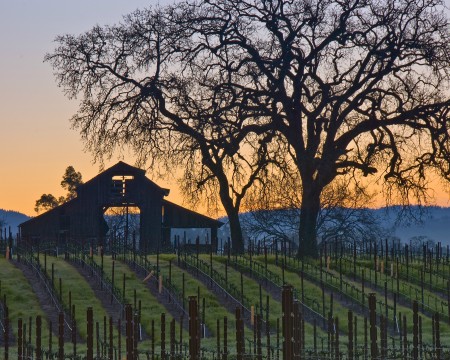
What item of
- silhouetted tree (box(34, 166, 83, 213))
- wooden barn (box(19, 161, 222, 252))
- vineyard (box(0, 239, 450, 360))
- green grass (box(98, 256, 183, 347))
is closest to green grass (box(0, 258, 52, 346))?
vineyard (box(0, 239, 450, 360))

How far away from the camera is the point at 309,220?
53.2 m

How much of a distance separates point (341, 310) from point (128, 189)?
27680 millimetres

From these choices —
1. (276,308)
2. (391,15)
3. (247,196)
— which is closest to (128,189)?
(247,196)

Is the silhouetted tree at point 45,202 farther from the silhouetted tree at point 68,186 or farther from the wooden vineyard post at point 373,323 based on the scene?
the wooden vineyard post at point 373,323

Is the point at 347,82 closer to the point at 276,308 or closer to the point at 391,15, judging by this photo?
→ the point at 391,15

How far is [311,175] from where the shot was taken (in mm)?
52781

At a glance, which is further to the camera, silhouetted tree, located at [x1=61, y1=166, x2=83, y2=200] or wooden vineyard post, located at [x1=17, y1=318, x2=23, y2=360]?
silhouetted tree, located at [x1=61, y1=166, x2=83, y2=200]

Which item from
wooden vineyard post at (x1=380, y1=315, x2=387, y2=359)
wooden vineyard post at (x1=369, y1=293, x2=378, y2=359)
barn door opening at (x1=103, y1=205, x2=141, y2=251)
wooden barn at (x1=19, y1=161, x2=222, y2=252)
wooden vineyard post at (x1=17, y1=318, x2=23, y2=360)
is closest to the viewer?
wooden vineyard post at (x1=369, y1=293, x2=378, y2=359)

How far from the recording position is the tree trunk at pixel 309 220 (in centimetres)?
5234

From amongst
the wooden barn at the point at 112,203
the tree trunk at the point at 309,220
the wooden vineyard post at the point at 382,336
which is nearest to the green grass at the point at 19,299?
the wooden vineyard post at the point at 382,336

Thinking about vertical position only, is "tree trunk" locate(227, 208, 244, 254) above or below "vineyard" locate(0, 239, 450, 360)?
above

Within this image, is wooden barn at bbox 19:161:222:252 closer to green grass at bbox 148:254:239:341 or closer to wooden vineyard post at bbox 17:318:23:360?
green grass at bbox 148:254:239:341

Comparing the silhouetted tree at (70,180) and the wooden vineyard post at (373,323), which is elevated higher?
the silhouetted tree at (70,180)

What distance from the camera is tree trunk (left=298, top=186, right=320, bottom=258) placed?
52.3 meters
